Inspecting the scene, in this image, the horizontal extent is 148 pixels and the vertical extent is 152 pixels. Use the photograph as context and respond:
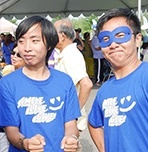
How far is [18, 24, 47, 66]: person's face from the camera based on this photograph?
1.99 m

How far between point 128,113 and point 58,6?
941 centimetres

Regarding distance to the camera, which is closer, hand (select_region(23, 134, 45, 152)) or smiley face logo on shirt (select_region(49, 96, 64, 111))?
hand (select_region(23, 134, 45, 152))

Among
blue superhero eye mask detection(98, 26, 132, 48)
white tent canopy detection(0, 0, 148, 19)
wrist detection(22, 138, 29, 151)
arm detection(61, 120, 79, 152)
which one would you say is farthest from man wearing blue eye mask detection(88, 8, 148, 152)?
white tent canopy detection(0, 0, 148, 19)

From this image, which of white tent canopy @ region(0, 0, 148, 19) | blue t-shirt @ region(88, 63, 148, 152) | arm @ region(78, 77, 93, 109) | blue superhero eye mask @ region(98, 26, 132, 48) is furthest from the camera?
white tent canopy @ region(0, 0, 148, 19)

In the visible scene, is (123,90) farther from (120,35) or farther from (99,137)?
(99,137)

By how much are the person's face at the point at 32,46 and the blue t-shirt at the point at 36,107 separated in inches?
4.0

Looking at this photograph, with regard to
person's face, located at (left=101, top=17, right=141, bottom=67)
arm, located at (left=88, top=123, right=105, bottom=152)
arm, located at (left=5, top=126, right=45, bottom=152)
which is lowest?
arm, located at (left=88, top=123, right=105, bottom=152)

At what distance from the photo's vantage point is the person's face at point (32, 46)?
78.2 inches

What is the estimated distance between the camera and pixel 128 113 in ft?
5.74

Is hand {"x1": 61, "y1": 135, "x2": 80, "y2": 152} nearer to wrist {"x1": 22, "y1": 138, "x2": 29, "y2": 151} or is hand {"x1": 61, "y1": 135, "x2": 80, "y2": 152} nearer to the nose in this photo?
wrist {"x1": 22, "y1": 138, "x2": 29, "y2": 151}

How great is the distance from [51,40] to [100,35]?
0.29 meters

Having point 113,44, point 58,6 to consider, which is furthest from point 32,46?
point 58,6

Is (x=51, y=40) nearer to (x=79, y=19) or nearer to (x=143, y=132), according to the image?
(x=143, y=132)

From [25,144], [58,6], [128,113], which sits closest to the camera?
[128,113]
